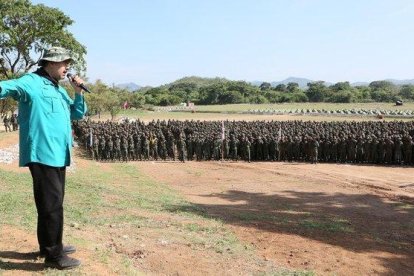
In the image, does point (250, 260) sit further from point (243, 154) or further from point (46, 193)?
point (243, 154)

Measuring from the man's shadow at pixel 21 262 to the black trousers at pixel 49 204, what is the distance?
18cm

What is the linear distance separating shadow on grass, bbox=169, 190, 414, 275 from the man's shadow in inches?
150

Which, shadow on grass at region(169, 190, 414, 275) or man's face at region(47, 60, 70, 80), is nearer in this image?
man's face at region(47, 60, 70, 80)

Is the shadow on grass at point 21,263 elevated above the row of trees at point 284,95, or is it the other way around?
Result: the row of trees at point 284,95

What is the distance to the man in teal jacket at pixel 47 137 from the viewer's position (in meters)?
3.49

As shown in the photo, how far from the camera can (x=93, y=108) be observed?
134 feet

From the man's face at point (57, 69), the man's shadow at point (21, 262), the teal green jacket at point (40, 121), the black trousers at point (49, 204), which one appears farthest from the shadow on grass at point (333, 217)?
the man's face at point (57, 69)

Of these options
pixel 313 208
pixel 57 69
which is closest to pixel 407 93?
pixel 313 208

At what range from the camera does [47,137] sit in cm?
353

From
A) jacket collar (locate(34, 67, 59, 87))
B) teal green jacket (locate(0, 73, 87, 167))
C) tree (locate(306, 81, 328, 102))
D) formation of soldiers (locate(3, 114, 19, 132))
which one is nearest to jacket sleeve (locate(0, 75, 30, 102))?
teal green jacket (locate(0, 73, 87, 167))

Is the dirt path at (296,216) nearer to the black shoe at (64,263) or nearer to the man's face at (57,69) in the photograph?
the black shoe at (64,263)

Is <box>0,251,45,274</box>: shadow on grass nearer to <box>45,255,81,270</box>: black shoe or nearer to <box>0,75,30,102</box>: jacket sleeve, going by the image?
<box>45,255,81,270</box>: black shoe

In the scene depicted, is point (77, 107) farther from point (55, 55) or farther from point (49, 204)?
point (49, 204)

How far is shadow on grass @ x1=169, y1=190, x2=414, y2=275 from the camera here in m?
6.39
